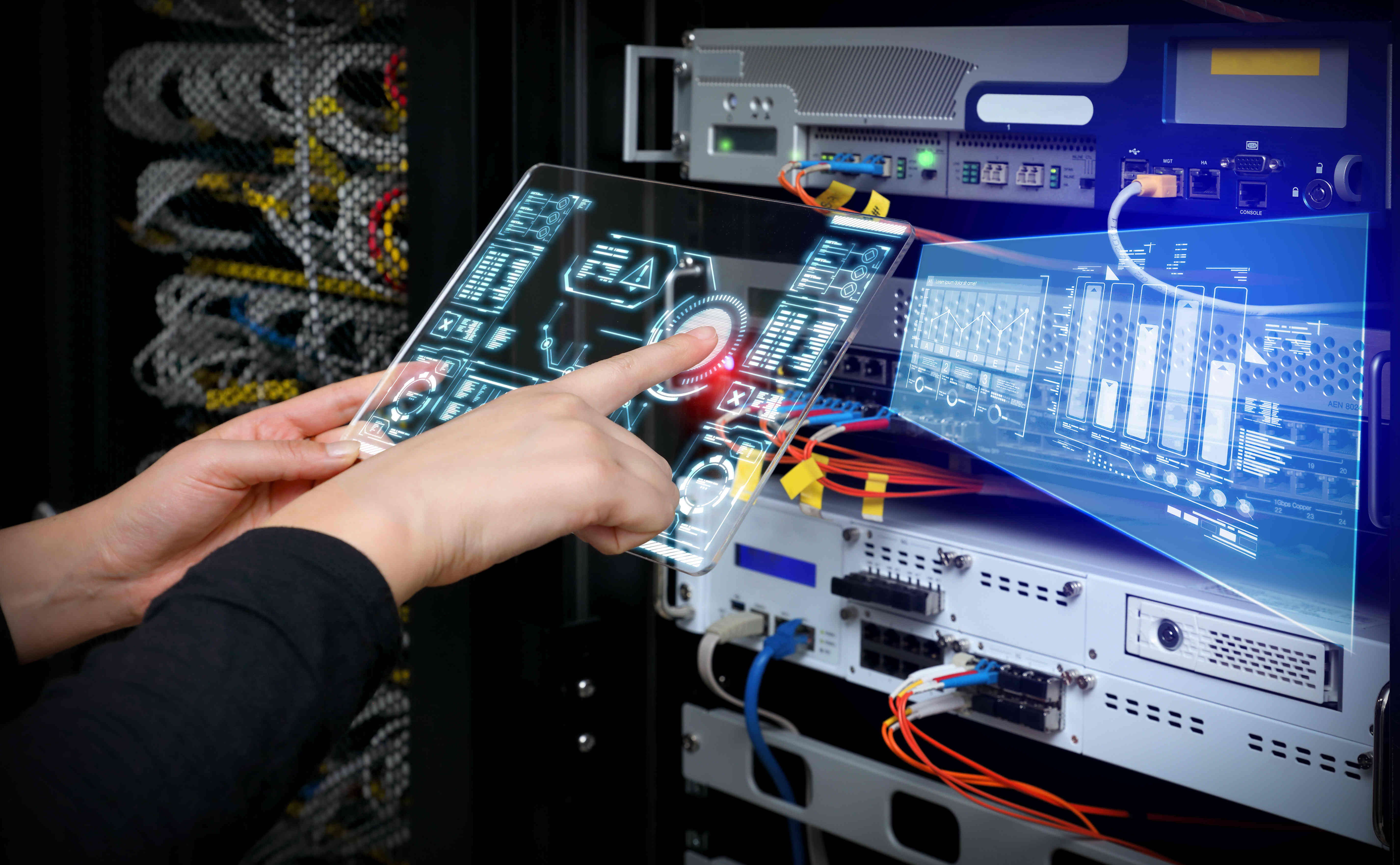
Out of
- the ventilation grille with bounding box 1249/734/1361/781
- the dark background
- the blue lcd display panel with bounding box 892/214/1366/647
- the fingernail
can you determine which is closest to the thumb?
the fingernail

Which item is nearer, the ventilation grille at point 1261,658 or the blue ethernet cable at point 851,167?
the ventilation grille at point 1261,658

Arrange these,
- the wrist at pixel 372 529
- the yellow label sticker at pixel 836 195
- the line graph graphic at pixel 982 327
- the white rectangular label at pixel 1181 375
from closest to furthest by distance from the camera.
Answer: the wrist at pixel 372 529
the white rectangular label at pixel 1181 375
the line graph graphic at pixel 982 327
the yellow label sticker at pixel 836 195

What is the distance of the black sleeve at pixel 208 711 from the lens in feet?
1.64

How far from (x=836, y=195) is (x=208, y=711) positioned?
80 cm

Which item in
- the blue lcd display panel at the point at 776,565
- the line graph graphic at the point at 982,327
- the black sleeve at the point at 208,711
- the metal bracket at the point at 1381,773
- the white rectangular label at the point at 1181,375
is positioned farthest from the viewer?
the blue lcd display panel at the point at 776,565

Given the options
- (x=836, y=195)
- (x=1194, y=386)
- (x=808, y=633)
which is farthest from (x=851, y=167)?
(x=808, y=633)

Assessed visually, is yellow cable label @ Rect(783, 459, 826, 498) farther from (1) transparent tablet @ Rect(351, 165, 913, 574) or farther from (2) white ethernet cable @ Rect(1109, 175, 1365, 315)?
(2) white ethernet cable @ Rect(1109, 175, 1365, 315)

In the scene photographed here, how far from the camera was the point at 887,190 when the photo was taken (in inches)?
43.5

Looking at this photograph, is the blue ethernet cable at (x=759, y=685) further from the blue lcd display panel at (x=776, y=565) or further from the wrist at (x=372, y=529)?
the wrist at (x=372, y=529)

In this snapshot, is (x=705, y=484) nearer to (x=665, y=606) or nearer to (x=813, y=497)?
(x=813, y=497)

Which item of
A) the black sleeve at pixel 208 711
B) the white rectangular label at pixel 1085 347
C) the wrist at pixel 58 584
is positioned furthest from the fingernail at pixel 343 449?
the white rectangular label at pixel 1085 347

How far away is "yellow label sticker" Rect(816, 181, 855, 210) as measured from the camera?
1104 mm

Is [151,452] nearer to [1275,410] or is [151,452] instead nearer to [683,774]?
[683,774]

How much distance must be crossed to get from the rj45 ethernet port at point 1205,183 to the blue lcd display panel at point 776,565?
54 cm
